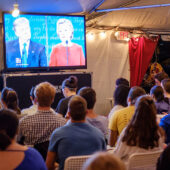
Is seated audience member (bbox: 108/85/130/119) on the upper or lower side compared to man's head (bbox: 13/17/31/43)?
lower

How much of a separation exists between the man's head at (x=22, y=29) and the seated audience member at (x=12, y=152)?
3.94 metres

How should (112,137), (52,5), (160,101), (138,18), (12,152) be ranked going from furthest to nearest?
(138,18) → (52,5) → (160,101) → (112,137) → (12,152)

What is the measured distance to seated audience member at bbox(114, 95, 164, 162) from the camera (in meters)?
2.24

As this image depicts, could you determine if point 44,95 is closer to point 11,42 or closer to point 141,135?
point 141,135

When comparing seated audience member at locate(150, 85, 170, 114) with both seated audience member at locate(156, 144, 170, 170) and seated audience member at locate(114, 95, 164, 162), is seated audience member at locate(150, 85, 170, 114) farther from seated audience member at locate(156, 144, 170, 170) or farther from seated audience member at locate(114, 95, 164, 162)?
seated audience member at locate(156, 144, 170, 170)

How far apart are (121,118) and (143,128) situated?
0.65 metres

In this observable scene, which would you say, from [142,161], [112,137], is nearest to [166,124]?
[112,137]

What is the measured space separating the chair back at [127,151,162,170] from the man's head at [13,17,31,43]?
4.05 m

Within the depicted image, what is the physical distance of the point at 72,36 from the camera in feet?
19.6

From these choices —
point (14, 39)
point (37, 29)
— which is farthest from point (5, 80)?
point (37, 29)

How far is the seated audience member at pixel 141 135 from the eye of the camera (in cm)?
224

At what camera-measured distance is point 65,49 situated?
5945 mm

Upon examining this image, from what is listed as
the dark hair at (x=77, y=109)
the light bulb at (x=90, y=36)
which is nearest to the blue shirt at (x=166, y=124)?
the dark hair at (x=77, y=109)

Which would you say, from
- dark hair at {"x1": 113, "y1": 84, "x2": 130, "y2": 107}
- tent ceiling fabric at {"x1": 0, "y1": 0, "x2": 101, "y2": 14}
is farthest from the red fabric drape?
dark hair at {"x1": 113, "y1": 84, "x2": 130, "y2": 107}
